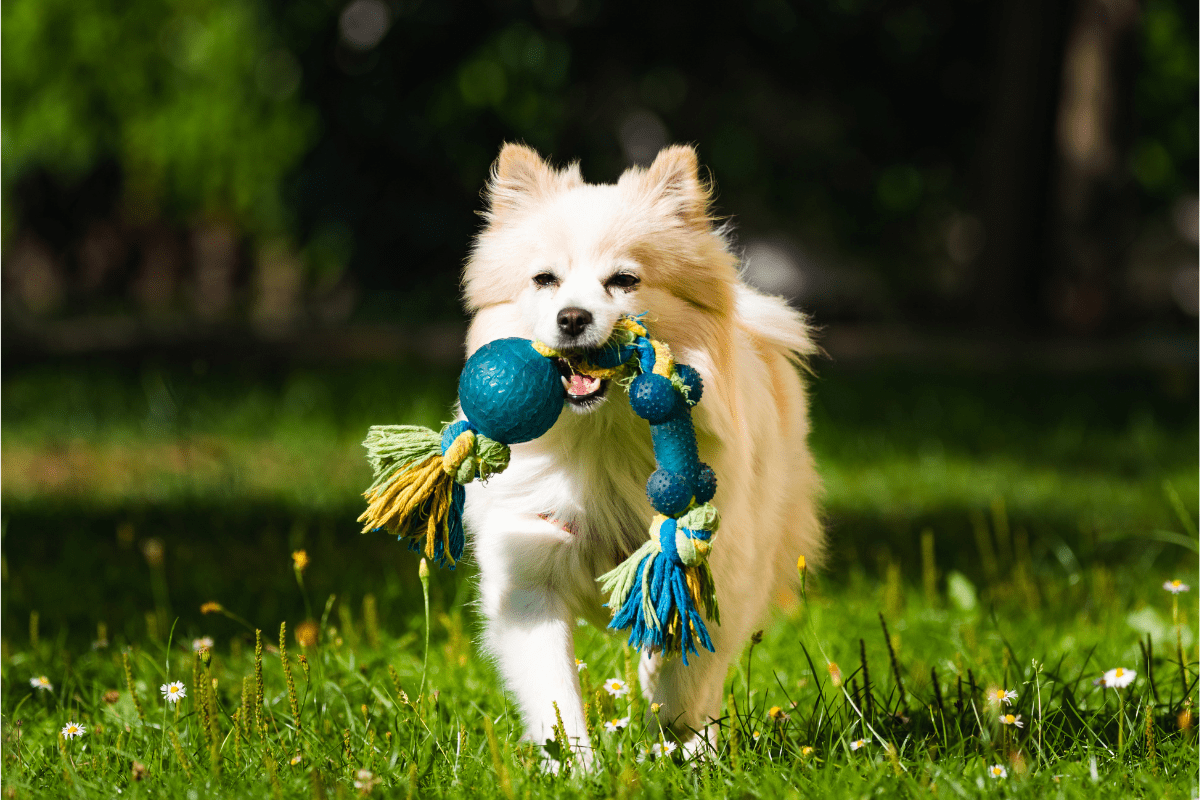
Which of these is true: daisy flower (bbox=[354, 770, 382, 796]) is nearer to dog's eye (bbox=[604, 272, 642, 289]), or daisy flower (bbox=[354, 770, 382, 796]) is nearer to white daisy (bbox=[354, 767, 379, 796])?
white daisy (bbox=[354, 767, 379, 796])

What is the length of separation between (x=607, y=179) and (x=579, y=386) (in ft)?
41.4

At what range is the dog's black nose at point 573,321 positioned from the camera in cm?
240

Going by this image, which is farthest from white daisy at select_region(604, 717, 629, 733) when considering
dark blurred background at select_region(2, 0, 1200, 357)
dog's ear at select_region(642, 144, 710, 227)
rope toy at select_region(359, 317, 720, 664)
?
dark blurred background at select_region(2, 0, 1200, 357)

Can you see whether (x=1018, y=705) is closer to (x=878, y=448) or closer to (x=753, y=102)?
(x=878, y=448)

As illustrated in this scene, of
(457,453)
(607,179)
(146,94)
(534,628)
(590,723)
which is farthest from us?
(146,94)

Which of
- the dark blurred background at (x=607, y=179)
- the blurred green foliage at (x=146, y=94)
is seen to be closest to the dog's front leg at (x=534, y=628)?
the dark blurred background at (x=607, y=179)

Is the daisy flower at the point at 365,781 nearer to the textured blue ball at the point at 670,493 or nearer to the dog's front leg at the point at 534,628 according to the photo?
the dog's front leg at the point at 534,628

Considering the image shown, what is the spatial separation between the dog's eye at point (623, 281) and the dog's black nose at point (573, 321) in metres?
0.24

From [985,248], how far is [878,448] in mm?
5458

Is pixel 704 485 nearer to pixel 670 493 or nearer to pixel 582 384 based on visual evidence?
pixel 670 493

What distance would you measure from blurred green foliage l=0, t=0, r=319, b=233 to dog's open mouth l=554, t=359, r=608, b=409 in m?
15.4

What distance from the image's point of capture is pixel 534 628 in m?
2.61

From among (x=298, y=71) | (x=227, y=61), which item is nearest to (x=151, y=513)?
(x=298, y=71)

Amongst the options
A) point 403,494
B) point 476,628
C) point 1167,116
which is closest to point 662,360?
point 403,494
